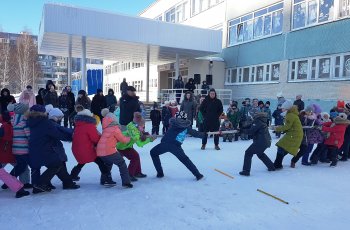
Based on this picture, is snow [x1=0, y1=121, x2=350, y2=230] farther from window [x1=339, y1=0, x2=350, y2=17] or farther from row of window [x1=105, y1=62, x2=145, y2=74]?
row of window [x1=105, y1=62, x2=145, y2=74]

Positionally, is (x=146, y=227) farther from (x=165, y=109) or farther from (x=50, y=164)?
(x=165, y=109)

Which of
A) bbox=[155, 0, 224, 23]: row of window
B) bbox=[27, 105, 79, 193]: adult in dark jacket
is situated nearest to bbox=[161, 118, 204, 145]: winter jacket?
bbox=[27, 105, 79, 193]: adult in dark jacket

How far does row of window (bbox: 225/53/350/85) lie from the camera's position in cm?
1449

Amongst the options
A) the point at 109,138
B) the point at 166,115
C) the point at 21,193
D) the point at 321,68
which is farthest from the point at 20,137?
the point at 321,68

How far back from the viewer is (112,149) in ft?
15.4

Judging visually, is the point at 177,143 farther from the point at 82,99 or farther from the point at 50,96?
the point at 50,96

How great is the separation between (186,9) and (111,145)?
84.3ft

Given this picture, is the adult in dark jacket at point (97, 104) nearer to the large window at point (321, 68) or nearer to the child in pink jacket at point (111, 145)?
the child in pink jacket at point (111, 145)

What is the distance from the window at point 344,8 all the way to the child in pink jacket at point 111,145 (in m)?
13.7

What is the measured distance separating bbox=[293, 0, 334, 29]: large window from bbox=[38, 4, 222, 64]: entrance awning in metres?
4.49

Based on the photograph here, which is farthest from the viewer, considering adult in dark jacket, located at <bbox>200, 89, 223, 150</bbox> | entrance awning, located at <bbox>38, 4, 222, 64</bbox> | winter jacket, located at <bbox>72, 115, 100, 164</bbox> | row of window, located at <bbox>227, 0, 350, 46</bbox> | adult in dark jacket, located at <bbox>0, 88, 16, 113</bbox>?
row of window, located at <bbox>227, 0, 350, 46</bbox>

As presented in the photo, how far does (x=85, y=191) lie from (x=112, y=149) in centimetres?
75

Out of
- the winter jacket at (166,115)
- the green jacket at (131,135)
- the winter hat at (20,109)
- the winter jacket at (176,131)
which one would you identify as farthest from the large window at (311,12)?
the winter hat at (20,109)

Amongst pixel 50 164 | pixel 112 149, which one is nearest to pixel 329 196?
pixel 112 149
